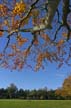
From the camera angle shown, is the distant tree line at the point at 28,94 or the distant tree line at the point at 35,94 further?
the distant tree line at the point at 28,94

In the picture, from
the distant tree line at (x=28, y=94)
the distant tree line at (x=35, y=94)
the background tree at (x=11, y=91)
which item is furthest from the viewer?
the background tree at (x=11, y=91)

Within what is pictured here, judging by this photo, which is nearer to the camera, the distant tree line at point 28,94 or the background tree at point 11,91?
the distant tree line at point 28,94

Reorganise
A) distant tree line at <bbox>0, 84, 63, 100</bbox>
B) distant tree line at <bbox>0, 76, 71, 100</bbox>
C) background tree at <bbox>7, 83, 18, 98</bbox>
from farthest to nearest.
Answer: background tree at <bbox>7, 83, 18, 98</bbox>, distant tree line at <bbox>0, 84, 63, 100</bbox>, distant tree line at <bbox>0, 76, 71, 100</bbox>

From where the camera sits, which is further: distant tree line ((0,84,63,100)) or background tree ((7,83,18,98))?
background tree ((7,83,18,98))

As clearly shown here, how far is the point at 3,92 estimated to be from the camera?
160500 mm

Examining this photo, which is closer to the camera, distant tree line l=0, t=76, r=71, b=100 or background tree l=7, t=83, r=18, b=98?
distant tree line l=0, t=76, r=71, b=100

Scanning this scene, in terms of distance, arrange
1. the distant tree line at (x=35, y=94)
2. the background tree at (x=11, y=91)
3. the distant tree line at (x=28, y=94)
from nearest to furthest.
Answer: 1. the distant tree line at (x=35, y=94)
2. the distant tree line at (x=28, y=94)
3. the background tree at (x=11, y=91)

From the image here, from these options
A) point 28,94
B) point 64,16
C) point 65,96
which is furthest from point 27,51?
point 28,94

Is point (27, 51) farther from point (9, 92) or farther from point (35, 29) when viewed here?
point (9, 92)

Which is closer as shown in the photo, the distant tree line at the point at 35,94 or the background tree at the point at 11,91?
the distant tree line at the point at 35,94

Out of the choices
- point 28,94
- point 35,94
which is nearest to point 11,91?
point 28,94

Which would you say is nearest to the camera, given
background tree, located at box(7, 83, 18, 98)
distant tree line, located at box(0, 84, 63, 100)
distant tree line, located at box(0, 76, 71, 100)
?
distant tree line, located at box(0, 76, 71, 100)

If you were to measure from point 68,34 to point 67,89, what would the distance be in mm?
115000

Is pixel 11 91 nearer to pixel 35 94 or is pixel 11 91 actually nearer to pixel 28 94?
pixel 28 94
